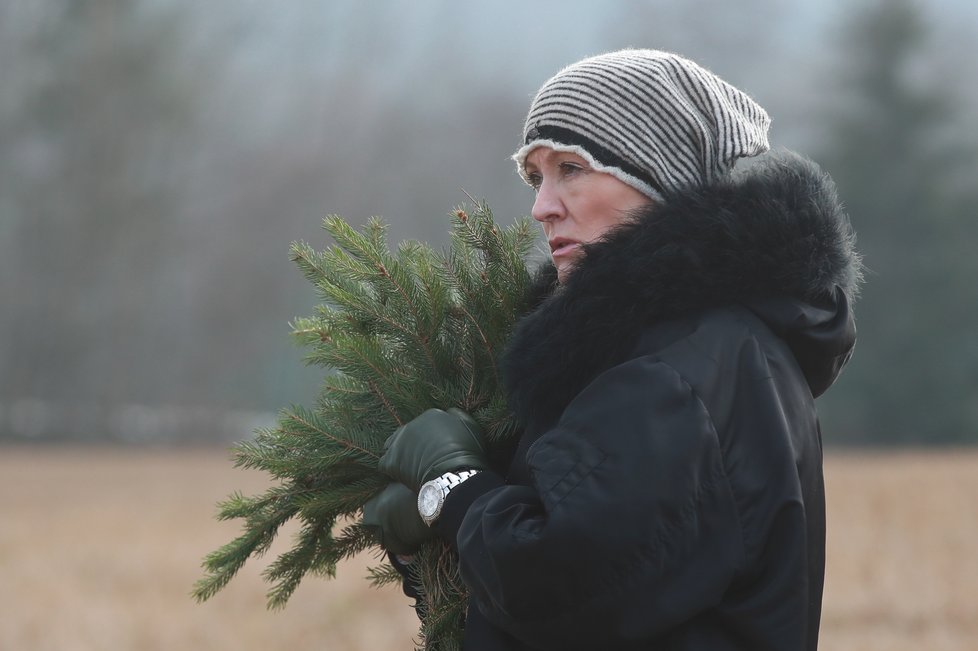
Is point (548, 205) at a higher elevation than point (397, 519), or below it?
higher

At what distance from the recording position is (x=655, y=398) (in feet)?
5.90

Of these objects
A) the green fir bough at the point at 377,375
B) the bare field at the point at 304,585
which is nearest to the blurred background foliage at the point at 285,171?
the bare field at the point at 304,585

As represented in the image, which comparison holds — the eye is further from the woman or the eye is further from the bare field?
the bare field

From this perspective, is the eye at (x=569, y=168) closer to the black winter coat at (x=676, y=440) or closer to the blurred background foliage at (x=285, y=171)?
the black winter coat at (x=676, y=440)

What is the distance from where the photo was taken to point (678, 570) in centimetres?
177

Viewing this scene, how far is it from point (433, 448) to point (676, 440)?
54cm

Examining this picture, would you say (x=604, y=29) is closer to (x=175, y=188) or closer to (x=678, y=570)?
(x=175, y=188)

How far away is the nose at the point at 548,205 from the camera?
2.20m

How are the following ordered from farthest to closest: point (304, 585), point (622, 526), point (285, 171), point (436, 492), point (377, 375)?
point (285, 171) → point (304, 585) → point (377, 375) → point (436, 492) → point (622, 526)

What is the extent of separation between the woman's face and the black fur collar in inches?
4.0

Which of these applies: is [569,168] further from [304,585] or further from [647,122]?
[304,585]

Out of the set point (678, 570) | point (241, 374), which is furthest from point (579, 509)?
point (241, 374)

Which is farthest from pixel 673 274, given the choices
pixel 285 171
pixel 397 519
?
pixel 285 171

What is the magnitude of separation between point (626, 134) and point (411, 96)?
40.3 metres
